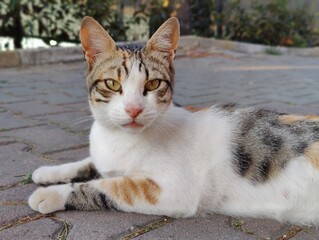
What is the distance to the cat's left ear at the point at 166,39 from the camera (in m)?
2.38

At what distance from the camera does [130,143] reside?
230 centimetres

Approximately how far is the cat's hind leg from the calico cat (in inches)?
6.8

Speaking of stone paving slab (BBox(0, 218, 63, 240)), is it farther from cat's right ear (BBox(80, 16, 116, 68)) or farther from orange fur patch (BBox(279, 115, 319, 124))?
orange fur patch (BBox(279, 115, 319, 124))

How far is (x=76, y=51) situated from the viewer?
8133 millimetres

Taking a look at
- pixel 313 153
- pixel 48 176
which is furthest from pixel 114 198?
pixel 313 153

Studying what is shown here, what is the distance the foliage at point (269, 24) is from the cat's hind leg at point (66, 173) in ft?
31.2

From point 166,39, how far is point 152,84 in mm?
307

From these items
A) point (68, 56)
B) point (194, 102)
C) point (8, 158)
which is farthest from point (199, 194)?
point (68, 56)

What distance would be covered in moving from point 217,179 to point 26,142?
5.70 feet

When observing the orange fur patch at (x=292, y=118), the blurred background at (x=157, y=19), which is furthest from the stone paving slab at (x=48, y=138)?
the blurred background at (x=157, y=19)

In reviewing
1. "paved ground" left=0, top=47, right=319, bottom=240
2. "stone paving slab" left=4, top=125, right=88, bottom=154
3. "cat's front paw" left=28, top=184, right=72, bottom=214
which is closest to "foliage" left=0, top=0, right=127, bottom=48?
"paved ground" left=0, top=47, right=319, bottom=240

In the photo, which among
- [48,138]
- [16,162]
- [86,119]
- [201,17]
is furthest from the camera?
[201,17]

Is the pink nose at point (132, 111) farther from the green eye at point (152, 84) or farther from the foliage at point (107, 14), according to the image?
the foliage at point (107, 14)

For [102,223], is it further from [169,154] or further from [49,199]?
[169,154]
